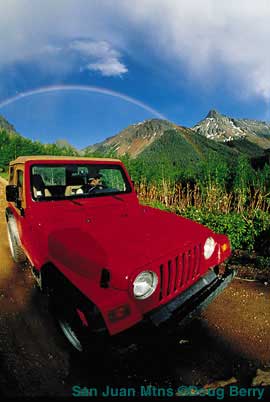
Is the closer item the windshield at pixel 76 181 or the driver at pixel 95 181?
the windshield at pixel 76 181

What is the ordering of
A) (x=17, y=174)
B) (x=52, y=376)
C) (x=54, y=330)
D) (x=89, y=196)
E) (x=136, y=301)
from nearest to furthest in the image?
(x=136, y=301)
(x=52, y=376)
(x=54, y=330)
(x=89, y=196)
(x=17, y=174)

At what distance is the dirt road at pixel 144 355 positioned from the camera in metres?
2.08

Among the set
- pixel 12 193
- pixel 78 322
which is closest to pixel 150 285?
pixel 78 322

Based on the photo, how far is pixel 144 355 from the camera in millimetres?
2256

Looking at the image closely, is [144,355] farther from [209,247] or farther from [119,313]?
[209,247]

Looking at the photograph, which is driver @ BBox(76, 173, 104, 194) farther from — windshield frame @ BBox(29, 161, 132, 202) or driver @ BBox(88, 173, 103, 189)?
windshield frame @ BBox(29, 161, 132, 202)

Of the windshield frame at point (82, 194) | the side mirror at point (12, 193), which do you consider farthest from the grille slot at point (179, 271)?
the side mirror at point (12, 193)

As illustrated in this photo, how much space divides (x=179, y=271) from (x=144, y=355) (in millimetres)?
924

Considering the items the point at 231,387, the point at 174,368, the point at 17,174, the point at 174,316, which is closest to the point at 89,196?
the point at 17,174

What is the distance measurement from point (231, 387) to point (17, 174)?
13.0ft

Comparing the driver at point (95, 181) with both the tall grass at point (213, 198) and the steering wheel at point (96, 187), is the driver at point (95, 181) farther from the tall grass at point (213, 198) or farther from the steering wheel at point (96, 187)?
the tall grass at point (213, 198)

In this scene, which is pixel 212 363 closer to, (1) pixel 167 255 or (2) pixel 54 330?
(1) pixel 167 255

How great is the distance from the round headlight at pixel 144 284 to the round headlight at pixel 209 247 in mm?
795

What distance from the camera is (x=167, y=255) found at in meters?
1.98
